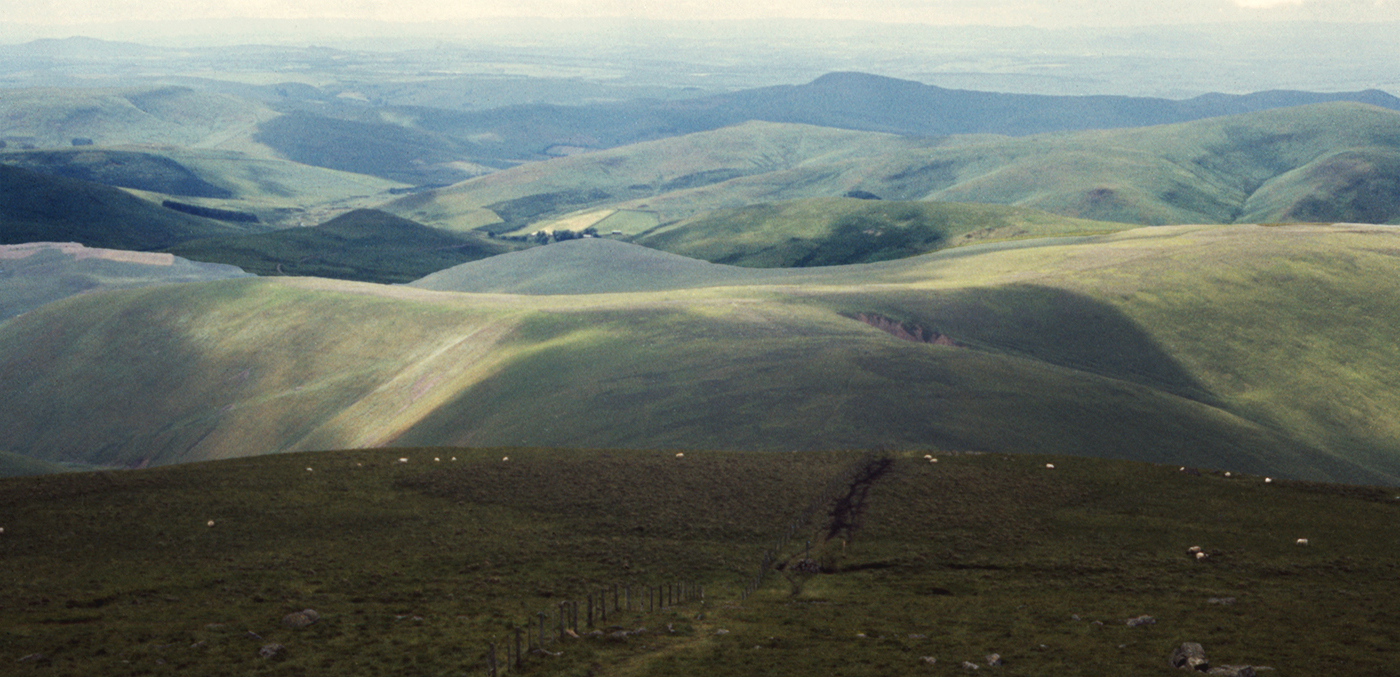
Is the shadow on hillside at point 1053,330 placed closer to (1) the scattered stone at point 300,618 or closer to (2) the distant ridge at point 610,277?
(2) the distant ridge at point 610,277

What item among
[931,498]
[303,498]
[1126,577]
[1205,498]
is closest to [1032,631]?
[1126,577]

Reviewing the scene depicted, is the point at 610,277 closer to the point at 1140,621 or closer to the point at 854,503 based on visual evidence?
the point at 854,503

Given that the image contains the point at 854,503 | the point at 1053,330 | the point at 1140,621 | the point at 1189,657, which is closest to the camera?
the point at 1189,657

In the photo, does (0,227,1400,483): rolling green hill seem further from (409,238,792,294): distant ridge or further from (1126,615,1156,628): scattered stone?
(1126,615,1156,628): scattered stone

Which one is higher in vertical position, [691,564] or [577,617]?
[577,617]

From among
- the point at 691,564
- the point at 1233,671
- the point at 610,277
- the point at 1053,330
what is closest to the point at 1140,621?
the point at 1233,671

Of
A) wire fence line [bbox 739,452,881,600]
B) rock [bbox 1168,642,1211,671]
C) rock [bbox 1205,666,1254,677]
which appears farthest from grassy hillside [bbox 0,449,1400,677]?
rock [bbox 1205,666,1254,677]
